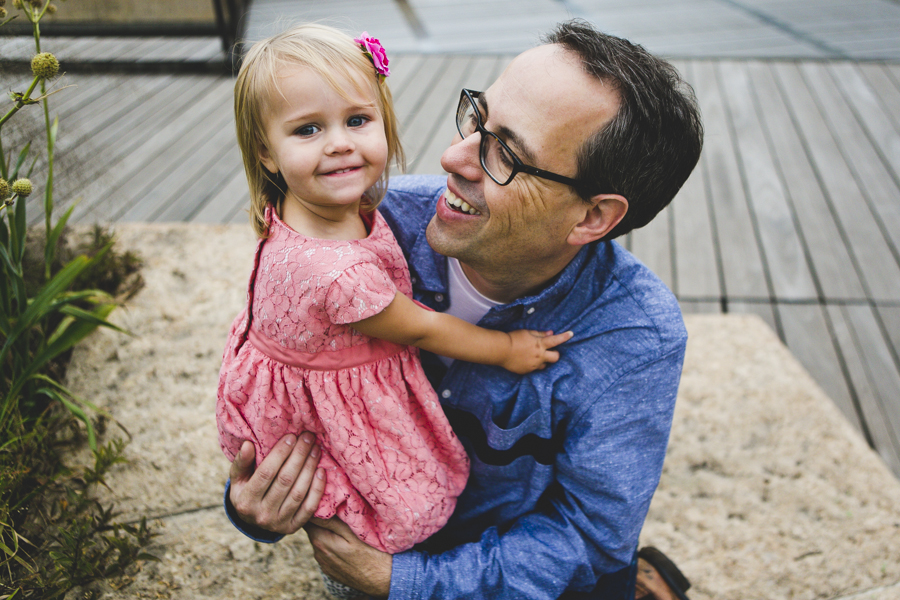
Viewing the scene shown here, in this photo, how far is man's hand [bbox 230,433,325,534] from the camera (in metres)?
1.21

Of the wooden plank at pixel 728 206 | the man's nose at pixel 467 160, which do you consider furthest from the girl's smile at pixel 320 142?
the wooden plank at pixel 728 206

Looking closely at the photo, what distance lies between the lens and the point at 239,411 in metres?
1.23

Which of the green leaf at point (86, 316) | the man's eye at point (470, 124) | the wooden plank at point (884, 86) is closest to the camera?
the man's eye at point (470, 124)

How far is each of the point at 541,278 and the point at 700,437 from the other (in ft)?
3.32

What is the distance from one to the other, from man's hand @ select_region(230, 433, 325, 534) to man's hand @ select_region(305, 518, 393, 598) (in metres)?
0.08

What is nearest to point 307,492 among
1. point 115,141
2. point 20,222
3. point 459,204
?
point 459,204

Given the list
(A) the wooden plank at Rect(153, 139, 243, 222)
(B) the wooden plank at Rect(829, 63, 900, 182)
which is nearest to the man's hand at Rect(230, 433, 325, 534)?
(A) the wooden plank at Rect(153, 139, 243, 222)

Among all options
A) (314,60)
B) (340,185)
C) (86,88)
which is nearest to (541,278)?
(340,185)

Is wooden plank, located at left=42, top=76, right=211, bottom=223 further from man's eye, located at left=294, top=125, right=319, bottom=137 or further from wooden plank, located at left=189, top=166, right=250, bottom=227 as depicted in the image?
man's eye, located at left=294, top=125, right=319, bottom=137

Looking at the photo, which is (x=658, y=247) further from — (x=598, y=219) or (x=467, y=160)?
(x=467, y=160)

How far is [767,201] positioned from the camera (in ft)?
10.3

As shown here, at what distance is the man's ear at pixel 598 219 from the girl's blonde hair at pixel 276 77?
1.48 feet

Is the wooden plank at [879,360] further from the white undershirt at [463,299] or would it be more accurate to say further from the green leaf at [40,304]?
the green leaf at [40,304]

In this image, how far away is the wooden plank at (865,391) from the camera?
205 centimetres
